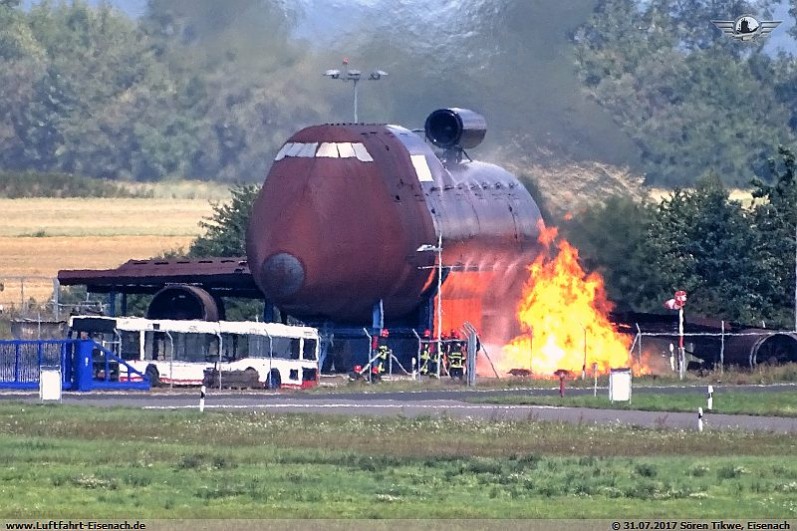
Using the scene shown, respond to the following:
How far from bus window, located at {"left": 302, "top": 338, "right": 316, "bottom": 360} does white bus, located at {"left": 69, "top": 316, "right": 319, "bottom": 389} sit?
0.27 m

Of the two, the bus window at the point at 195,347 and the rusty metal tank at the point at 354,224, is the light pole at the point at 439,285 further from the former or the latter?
the bus window at the point at 195,347

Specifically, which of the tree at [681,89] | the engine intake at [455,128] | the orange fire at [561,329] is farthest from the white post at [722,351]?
the engine intake at [455,128]

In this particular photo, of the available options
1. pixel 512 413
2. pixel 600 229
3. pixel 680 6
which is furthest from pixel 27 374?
pixel 680 6

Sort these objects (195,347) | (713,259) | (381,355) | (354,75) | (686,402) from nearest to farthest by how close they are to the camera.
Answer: (686,402)
(195,347)
(381,355)
(354,75)
(713,259)

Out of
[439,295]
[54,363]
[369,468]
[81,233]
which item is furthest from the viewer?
[81,233]

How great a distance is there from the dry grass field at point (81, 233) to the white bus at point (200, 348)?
2443 cm

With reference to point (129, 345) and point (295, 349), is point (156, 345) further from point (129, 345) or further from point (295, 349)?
point (295, 349)

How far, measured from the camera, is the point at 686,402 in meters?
54.2

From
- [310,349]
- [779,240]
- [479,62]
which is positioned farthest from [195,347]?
[779,240]

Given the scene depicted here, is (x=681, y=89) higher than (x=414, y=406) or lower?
higher

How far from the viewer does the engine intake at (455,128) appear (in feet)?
223

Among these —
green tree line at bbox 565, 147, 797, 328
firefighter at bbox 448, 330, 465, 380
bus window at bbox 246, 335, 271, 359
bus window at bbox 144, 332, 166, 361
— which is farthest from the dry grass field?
firefighter at bbox 448, 330, 465, 380

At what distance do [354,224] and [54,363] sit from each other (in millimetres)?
10157

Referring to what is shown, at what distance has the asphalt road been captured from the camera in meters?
48.9
